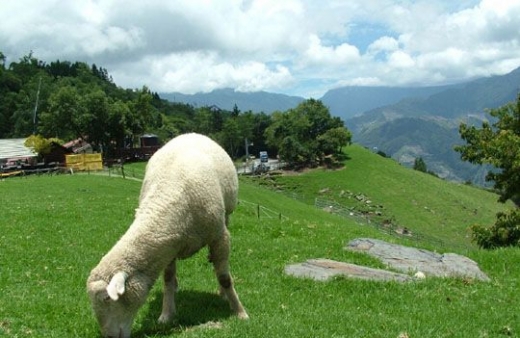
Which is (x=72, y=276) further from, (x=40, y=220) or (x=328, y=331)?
(x=40, y=220)

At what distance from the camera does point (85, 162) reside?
223ft

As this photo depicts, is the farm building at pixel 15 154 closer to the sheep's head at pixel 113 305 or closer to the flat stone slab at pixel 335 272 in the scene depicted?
the flat stone slab at pixel 335 272

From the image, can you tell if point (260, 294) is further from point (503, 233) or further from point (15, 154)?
point (15, 154)

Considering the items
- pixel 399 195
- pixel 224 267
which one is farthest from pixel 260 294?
pixel 399 195

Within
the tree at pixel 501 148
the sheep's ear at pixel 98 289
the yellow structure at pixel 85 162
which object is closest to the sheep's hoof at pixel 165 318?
the sheep's ear at pixel 98 289

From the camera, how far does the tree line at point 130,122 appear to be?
91.2 m

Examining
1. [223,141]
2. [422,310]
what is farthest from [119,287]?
[223,141]

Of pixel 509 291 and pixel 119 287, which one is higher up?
pixel 119 287

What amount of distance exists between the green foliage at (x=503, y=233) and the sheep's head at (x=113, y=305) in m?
21.6

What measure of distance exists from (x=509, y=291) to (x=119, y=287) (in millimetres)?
9408

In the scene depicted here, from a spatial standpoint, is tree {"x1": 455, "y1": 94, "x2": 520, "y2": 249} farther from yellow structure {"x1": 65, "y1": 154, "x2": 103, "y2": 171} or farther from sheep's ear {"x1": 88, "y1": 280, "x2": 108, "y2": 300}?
yellow structure {"x1": 65, "y1": 154, "x2": 103, "y2": 171}

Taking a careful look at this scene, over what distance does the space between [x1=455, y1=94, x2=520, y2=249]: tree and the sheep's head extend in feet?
65.5

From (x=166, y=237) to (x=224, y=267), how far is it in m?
1.51

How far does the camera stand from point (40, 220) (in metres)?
19.6
